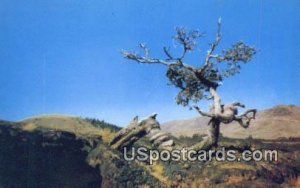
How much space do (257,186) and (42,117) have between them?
5.56m

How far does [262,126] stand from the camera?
14.7 metres

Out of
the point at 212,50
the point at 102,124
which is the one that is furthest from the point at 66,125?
the point at 212,50

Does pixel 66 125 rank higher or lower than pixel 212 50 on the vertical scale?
lower

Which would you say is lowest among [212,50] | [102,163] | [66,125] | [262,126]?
[102,163]

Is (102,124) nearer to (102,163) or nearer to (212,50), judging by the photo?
(102,163)

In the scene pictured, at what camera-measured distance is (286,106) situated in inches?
563

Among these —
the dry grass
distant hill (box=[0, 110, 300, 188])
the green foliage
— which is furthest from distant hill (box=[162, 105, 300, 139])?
the dry grass

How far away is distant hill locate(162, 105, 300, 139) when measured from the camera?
14297 millimetres

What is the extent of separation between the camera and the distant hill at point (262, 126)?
46.9ft

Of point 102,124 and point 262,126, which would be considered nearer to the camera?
point 262,126

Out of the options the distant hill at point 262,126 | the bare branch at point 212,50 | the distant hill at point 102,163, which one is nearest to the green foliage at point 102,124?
the distant hill at point 102,163

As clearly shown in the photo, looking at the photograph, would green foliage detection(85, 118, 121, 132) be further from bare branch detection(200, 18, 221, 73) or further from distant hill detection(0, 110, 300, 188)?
bare branch detection(200, 18, 221, 73)

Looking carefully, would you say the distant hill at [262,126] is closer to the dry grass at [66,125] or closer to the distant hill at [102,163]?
the distant hill at [102,163]

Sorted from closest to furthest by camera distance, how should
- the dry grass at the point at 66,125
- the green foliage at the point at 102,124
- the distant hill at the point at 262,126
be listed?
1. the distant hill at the point at 262,126
2. the dry grass at the point at 66,125
3. the green foliage at the point at 102,124
